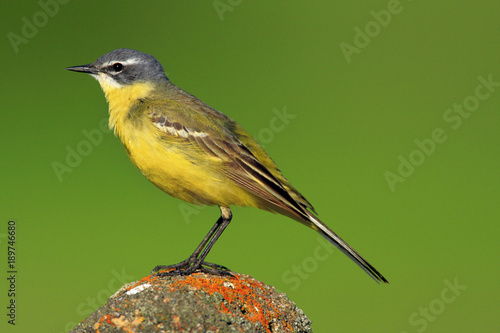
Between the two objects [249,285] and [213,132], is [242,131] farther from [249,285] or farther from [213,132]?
[249,285]

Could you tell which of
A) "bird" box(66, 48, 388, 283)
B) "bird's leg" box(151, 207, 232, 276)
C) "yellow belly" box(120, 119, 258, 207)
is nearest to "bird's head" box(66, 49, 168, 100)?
"bird" box(66, 48, 388, 283)

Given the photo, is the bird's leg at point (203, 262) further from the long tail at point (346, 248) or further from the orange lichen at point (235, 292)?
the long tail at point (346, 248)

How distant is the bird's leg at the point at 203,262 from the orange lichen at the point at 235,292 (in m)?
0.40

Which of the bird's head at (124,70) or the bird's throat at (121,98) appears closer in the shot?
the bird's throat at (121,98)

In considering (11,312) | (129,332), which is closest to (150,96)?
(129,332)

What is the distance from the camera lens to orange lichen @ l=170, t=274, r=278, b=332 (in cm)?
492

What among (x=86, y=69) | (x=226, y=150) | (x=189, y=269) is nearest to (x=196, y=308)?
(x=189, y=269)

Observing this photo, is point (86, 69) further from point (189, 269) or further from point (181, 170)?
point (189, 269)

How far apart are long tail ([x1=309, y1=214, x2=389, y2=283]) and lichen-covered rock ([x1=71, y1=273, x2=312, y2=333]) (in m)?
1.00

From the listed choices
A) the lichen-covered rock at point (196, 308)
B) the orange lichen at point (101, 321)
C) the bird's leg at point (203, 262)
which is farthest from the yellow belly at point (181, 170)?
the orange lichen at point (101, 321)

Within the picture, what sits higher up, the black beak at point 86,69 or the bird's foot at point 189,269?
the black beak at point 86,69

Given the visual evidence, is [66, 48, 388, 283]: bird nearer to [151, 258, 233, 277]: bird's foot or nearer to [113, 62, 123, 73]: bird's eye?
[151, 258, 233, 277]: bird's foot

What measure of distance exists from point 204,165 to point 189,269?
1.15 m

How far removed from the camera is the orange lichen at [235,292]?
4918mm
